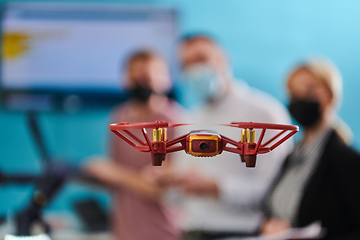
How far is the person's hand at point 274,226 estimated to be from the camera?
35.6 inches

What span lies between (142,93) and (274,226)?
0.48m

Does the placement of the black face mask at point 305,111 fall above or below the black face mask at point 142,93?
below

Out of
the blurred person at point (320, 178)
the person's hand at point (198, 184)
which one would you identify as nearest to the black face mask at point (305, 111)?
the blurred person at point (320, 178)

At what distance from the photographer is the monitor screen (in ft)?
7.28

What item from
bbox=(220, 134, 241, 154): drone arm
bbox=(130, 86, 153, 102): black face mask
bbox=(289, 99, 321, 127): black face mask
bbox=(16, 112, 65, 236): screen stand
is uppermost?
bbox=(220, 134, 241, 154): drone arm

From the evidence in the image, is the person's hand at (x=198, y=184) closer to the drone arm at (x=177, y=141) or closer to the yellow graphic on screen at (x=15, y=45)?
the drone arm at (x=177, y=141)

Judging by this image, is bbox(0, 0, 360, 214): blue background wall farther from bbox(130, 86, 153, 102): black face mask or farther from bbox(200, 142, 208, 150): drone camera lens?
bbox(200, 142, 208, 150): drone camera lens

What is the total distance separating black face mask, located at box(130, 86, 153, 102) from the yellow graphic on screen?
1539 mm

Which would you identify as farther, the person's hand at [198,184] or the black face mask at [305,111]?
the person's hand at [198,184]

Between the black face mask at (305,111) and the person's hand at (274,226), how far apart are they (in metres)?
0.26

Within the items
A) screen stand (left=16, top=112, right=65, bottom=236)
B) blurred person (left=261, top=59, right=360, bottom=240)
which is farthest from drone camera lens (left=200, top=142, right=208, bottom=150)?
blurred person (left=261, top=59, right=360, bottom=240)

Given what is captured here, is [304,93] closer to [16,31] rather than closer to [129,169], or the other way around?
[129,169]

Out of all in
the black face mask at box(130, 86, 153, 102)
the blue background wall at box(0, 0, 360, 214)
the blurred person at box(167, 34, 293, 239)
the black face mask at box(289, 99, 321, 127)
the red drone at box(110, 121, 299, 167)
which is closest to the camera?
the red drone at box(110, 121, 299, 167)

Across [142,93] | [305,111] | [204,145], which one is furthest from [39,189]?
[305,111]
